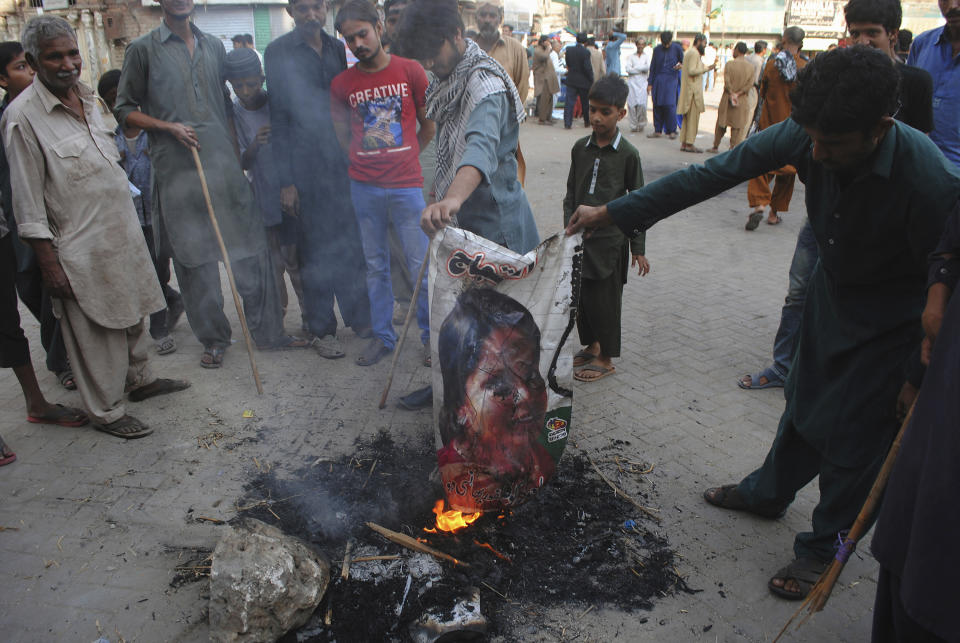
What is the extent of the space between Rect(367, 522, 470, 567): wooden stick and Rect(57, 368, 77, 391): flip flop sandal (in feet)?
9.48

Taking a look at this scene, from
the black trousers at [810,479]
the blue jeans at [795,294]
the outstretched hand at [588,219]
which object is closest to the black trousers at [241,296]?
the outstretched hand at [588,219]

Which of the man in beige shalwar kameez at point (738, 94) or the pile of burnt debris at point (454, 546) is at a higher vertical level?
the man in beige shalwar kameez at point (738, 94)

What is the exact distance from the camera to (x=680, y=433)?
391cm

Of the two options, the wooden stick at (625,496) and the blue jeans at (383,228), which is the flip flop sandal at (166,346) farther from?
the wooden stick at (625,496)

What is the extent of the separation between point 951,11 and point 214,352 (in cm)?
550

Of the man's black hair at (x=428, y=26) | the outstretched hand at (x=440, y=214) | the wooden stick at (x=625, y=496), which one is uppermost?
the man's black hair at (x=428, y=26)

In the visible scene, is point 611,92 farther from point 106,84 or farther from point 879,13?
point 106,84

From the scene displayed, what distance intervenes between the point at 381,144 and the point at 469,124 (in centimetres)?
142

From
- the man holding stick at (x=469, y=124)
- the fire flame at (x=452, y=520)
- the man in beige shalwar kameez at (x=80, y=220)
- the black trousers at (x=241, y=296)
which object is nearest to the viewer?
the fire flame at (x=452, y=520)

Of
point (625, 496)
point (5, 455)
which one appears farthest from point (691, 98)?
point (5, 455)

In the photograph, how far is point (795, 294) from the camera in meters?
4.28

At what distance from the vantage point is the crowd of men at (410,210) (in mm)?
1992

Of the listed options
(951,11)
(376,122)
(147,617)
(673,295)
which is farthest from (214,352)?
(951,11)

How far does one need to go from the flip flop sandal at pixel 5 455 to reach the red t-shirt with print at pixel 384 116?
8.87ft
